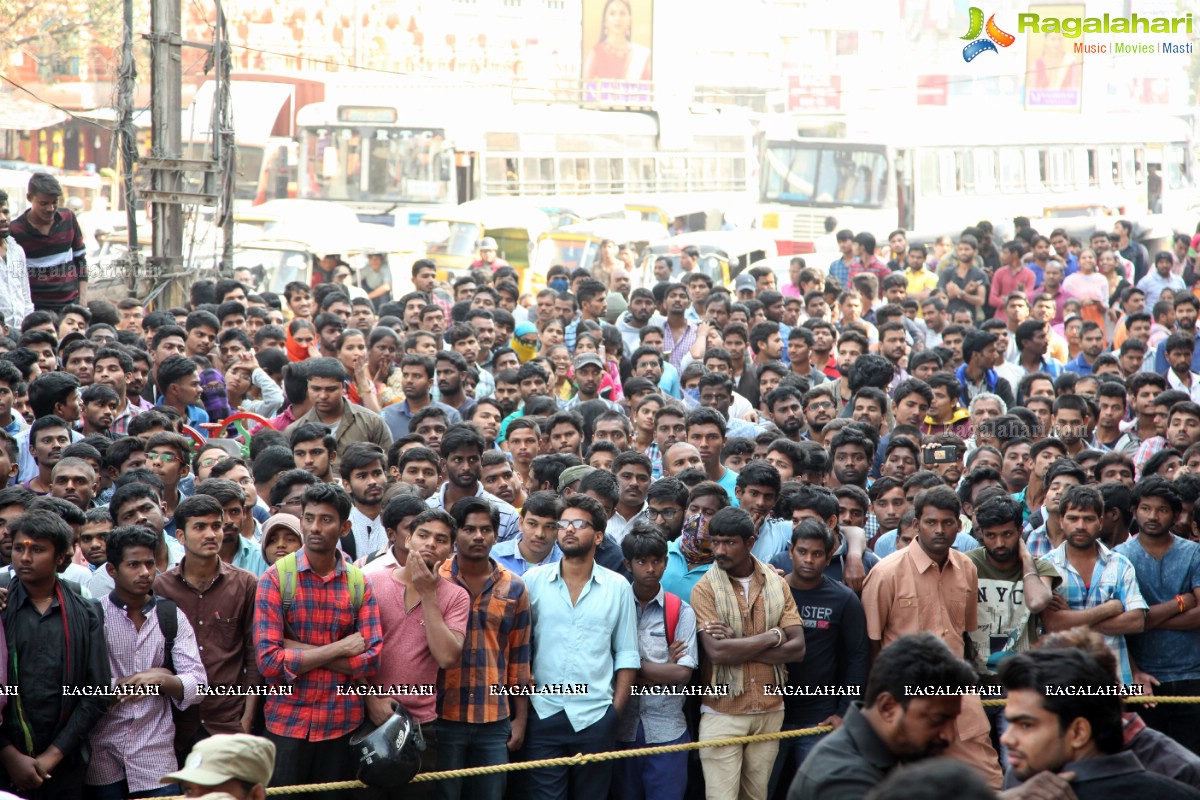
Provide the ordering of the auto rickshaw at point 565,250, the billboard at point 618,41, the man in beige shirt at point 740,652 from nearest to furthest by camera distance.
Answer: the man in beige shirt at point 740,652
the auto rickshaw at point 565,250
the billboard at point 618,41

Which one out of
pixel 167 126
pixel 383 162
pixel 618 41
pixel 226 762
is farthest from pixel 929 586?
pixel 618 41

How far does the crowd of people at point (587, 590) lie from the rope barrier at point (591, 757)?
7 centimetres

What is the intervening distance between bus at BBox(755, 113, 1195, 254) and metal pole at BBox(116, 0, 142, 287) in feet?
47.5

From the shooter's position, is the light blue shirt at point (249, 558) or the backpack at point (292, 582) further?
the light blue shirt at point (249, 558)

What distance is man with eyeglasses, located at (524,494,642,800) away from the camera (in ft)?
19.3

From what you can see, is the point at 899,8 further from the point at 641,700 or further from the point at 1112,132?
the point at 641,700

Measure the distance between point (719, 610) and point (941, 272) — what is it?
14.3 meters

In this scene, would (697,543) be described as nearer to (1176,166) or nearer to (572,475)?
(572,475)

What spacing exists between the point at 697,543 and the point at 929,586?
3.41 feet

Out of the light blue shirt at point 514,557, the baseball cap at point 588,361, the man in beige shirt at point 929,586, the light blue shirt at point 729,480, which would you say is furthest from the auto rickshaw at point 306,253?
the man in beige shirt at point 929,586

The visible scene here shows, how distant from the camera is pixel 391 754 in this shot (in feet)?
17.4

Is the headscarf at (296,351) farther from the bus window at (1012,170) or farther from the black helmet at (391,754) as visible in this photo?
the bus window at (1012,170)

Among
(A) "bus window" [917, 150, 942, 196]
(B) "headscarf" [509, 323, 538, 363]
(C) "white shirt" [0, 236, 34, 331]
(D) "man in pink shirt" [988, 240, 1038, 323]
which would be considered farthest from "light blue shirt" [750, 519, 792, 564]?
(A) "bus window" [917, 150, 942, 196]

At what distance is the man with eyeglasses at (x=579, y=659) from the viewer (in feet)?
19.3
